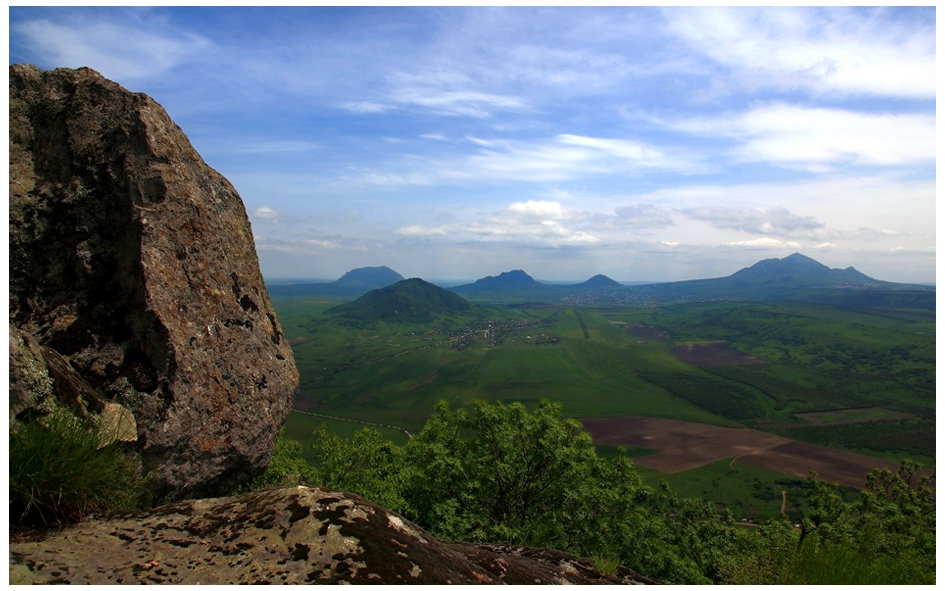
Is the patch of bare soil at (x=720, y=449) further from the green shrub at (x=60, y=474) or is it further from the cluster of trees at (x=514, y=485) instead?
the green shrub at (x=60, y=474)

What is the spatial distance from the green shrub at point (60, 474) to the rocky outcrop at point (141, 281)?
2.12 meters

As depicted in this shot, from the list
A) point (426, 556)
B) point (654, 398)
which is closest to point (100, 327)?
point (426, 556)

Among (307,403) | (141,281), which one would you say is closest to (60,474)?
(141,281)

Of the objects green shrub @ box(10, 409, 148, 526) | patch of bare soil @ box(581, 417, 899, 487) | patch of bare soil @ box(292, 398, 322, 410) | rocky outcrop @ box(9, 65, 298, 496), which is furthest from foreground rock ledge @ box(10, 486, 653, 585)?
patch of bare soil @ box(292, 398, 322, 410)

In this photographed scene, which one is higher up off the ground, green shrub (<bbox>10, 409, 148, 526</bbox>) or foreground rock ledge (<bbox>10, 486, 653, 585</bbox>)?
green shrub (<bbox>10, 409, 148, 526</bbox>)

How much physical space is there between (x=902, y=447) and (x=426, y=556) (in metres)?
169

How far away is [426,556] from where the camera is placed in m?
7.17

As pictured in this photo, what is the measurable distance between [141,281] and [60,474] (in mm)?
5206

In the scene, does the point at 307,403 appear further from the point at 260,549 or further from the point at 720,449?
the point at 260,549

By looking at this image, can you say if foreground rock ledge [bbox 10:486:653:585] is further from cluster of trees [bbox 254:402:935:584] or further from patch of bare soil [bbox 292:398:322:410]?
patch of bare soil [bbox 292:398:322:410]

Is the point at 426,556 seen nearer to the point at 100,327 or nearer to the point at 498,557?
the point at 498,557

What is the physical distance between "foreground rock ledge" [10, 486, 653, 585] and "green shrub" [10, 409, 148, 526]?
1.23 feet

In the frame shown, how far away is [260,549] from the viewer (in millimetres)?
6578

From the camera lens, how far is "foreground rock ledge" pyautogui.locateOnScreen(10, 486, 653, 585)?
5945mm
